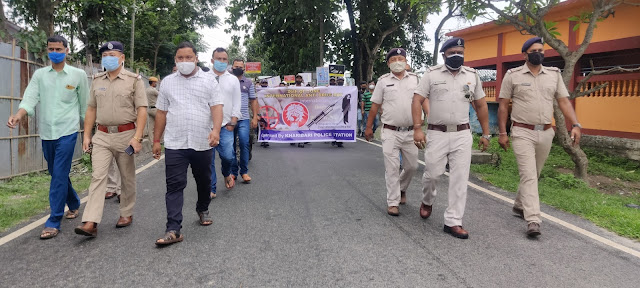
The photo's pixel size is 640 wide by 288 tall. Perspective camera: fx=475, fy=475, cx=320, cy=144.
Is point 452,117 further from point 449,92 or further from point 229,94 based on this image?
point 229,94

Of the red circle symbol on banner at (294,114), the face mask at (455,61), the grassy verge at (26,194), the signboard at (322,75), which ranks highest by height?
the signboard at (322,75)

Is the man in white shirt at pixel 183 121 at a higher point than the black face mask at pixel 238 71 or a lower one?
lower

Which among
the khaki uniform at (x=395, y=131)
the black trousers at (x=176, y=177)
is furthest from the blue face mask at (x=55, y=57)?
the khaki uniform at (x=395, y=131)

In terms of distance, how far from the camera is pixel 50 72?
177 inches

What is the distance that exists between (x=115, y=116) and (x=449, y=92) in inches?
123

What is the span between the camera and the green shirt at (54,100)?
173 inches

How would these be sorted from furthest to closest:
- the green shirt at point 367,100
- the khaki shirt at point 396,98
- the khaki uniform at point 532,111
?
the green shirt at point 367,100
the khaki shirt at point 396,98
the khaki uniform at point 532,111

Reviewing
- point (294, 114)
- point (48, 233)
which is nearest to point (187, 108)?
point (48, 233)

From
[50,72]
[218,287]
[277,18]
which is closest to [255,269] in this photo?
[218,287]

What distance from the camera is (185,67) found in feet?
13.2

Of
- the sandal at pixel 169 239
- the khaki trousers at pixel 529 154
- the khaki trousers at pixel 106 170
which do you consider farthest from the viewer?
the khaki trousers at pixel 529 154

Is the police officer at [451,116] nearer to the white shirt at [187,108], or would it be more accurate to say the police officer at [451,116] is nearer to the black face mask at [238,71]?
the white shirt at [187,108]

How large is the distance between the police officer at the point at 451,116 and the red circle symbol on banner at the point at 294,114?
22.5 ft

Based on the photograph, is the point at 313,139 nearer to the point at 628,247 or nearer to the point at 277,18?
the point at 628,247
